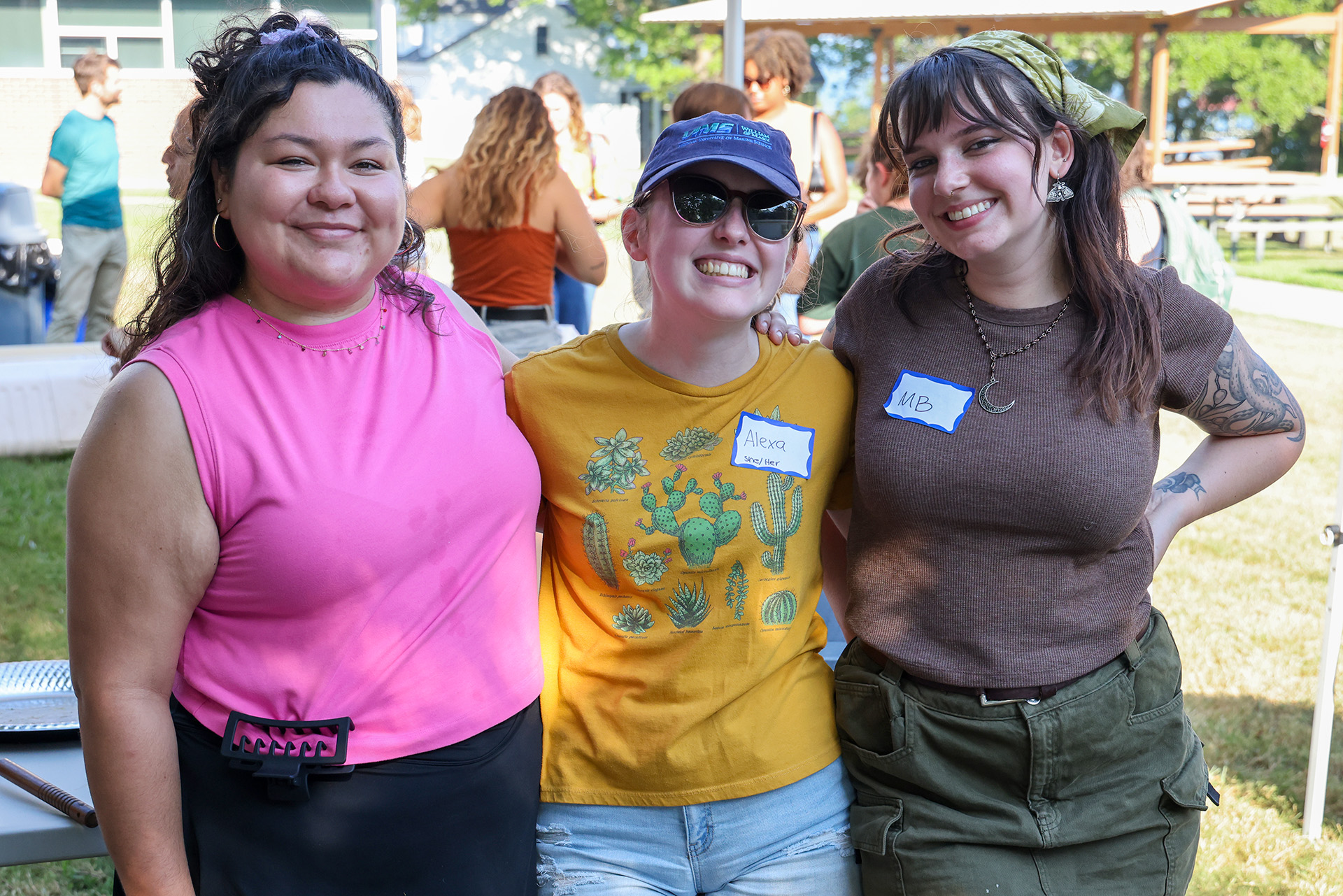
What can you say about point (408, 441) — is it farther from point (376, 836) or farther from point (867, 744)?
point (867, 744)

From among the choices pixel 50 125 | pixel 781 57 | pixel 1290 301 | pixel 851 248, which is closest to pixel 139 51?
pixel 50 125

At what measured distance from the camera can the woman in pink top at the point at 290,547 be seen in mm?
1533

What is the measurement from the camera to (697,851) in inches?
72.1

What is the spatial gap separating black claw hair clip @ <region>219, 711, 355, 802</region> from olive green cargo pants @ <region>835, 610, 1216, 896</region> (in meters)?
0.88

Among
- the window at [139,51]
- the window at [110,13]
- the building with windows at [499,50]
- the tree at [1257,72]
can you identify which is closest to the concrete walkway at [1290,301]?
the tree at [1257,72]

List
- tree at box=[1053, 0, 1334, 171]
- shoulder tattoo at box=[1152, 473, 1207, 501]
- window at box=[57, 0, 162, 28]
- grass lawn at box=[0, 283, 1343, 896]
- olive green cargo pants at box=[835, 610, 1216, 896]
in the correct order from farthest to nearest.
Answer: tree at box=[1053, 0, 1334, 171] → window at box=[57, 0, 162, 28] → grass lawn at box=[0, 283, 1343, 896] → shoulder tattoo at box=[1152, 473, 1207, 501] → olive green cargo pants at box=[835, 610, 1216, 896]

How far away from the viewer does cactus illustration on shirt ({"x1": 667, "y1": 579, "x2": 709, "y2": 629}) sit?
1878 mm

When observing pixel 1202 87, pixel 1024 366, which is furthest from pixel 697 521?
pixel 1202 87

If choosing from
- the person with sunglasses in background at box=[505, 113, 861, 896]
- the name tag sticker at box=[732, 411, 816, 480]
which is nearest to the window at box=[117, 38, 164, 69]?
the person with sunglasses in background at box=[505, 113, 861, 896]

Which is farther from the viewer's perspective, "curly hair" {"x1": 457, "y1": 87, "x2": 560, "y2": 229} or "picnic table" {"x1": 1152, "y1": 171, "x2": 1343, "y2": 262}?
"picnic table" {"x1": 1152, "y1": 171, "x2": 1343, "y2": 262}

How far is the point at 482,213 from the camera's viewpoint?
4.83 metres

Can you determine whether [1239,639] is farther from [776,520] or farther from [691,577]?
[691,577]

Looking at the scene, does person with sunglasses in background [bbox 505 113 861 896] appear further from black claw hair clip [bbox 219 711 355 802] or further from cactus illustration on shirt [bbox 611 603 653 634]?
black claw hair clip [bbox 219 711 355 802]

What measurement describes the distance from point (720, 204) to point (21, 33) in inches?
1001
